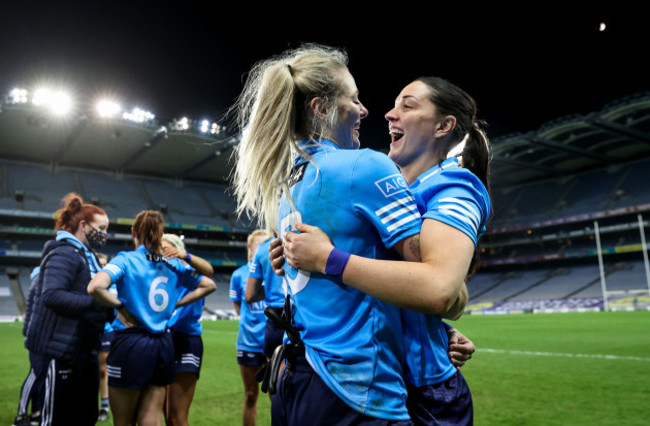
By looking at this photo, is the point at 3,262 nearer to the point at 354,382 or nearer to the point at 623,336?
the point at 623,336

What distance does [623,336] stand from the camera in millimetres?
14766

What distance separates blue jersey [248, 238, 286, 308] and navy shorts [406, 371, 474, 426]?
12.2ft

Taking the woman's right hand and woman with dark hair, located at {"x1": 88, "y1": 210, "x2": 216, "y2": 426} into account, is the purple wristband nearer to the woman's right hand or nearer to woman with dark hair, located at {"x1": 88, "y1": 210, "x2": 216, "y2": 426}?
the woman's right hand

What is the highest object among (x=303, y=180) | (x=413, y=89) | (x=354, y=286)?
(x=413, y=89)

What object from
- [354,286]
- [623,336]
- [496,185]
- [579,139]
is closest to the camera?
[354,286]

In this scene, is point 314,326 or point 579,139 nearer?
point 314,326

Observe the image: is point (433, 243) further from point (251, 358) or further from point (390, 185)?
point (251, 358)

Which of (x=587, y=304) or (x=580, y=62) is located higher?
(x=580, y=62)

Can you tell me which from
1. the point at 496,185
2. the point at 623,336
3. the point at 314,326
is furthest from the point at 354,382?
the point at 496,185

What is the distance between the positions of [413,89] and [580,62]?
42.9m

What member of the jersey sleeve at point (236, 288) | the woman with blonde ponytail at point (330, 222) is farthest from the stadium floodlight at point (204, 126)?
the woman with blonde ponytail at point (330, 222)

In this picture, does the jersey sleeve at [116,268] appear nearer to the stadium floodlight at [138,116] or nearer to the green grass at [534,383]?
the green grass at [534,383]

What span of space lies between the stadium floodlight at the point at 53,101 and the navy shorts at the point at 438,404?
3809 cm

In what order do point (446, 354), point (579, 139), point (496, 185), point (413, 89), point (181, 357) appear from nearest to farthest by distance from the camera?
point (446, 354), point (413, 89), point (181, 357), point (579, 139), point (496, 185)
